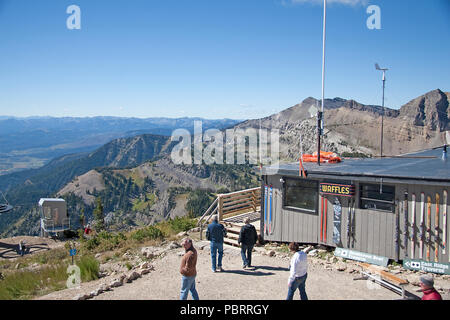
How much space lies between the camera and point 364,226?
1059 centimetres

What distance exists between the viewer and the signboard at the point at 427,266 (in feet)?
30.5

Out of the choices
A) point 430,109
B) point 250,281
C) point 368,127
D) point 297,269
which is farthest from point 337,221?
point 430,109

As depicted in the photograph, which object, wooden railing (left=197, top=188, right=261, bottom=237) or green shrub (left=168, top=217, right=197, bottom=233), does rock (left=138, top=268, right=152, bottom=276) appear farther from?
green shrub (left=168, top=217, right=197, bottom=233)

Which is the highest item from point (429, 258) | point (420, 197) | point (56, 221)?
point (420, 197)

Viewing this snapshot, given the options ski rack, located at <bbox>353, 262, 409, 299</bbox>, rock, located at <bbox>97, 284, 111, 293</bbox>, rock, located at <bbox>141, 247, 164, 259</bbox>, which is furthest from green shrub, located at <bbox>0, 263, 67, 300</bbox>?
ski rack, located at <bbox>353, 262, 409, 299</bbox>

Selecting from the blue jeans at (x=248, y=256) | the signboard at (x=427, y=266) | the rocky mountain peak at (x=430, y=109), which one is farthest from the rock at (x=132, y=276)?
the rocky mountain peak at (x=430, y=109)

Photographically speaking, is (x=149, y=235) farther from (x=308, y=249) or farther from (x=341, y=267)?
(x=341, y=267)

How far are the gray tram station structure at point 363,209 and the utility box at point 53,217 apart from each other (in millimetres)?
18832

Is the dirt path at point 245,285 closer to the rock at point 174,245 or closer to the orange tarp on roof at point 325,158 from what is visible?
the rock at point 174,245
